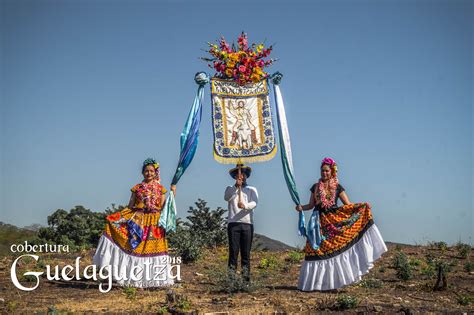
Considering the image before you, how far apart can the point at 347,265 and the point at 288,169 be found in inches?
76.4

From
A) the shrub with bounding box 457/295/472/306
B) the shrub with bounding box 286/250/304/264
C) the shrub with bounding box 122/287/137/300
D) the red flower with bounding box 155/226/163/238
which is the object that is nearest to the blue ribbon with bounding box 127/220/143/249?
the red flower with bounding box 155/226/163/238

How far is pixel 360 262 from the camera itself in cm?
907

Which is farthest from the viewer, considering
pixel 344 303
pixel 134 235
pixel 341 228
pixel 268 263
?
pixel 268 263

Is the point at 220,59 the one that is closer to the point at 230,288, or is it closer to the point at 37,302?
the point at 230,288

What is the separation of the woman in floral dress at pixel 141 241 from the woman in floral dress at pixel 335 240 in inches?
98.1

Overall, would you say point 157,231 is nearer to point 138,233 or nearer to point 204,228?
point 138,233

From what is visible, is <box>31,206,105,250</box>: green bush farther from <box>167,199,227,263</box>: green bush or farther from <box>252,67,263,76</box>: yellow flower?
<box>252,67,263,76</box>: yellow flower

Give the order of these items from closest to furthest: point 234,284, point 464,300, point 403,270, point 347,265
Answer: point 464,300 < point 234,284 < point 347,265 < point 403,270

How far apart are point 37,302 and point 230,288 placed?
116 inches

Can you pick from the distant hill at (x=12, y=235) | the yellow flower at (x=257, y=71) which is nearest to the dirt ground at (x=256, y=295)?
the yellow flower at (x=257, y=71)

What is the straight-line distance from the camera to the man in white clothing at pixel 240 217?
9117 millimetres

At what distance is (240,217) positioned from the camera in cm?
912

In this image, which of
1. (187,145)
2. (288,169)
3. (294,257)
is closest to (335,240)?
(288,169)

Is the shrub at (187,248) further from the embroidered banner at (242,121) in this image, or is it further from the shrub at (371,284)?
the shrub at (371,284)
